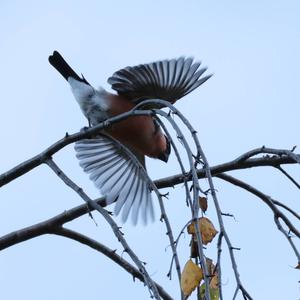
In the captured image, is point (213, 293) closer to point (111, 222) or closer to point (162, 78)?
point (111, 222)

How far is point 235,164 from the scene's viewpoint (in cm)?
293

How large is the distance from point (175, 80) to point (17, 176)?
1038 millimetres

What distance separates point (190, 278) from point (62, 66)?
2.47m

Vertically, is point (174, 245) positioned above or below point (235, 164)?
below

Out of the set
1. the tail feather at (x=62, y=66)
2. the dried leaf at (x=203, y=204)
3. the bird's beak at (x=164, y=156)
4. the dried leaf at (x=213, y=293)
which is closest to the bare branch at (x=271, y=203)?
the dried leaf at (x=203, y=204)

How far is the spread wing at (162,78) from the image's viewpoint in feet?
11.3

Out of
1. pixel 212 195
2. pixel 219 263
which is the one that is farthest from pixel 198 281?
pixel 212 195

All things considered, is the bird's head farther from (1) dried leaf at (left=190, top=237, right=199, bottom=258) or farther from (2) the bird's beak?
(1) dried leaf at (left=190, top=237, right=199, bottom=258)

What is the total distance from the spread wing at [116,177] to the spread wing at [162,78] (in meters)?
0.26

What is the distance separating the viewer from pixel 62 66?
13.9ft

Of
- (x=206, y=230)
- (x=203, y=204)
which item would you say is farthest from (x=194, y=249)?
(x=203, y=204)

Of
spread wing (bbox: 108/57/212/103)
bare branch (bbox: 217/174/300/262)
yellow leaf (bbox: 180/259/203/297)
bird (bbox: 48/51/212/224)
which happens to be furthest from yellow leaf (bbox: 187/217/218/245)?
spread wing (bbox: 108/57/212/103)

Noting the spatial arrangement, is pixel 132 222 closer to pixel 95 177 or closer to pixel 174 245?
pixel 95 177

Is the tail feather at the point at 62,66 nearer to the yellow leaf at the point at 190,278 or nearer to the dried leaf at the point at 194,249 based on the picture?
the dried leaf at the point at 194,249
